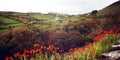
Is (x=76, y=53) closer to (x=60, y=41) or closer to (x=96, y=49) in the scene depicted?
(x=96, y=49)

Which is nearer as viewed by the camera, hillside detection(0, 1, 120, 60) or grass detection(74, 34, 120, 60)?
grass detection(74, 34, 120, 60)

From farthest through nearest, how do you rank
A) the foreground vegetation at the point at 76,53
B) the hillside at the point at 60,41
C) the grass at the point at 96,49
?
the hillside at the point at 60,41, the grass at the point at 96,49, the foreground vegetation at the point at 76,53

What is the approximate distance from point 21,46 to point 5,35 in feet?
3.90

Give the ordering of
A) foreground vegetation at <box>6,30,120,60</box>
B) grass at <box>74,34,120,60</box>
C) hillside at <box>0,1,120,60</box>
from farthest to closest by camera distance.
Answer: hillside at <box>0,1,120,60</box>
grass at <box>74,34,120,60</box>
foreground vegetation at <box>6,30,120,60</box>

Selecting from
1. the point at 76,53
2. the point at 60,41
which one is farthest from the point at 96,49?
the point at 60,41

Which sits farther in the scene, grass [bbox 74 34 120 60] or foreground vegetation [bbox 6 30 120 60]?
grass [bbox 74 34 120 60]

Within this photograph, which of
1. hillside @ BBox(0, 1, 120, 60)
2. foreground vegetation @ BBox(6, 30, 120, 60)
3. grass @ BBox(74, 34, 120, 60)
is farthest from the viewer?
hillside @ BBox(0, 1, 120, 60)

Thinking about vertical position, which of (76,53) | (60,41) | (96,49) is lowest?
(60,41)

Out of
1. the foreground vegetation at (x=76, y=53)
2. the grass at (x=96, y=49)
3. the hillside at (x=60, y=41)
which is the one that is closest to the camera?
the foreground vegetation at (x=76, y=53)

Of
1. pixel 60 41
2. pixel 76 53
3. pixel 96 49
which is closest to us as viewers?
pixel 76 53

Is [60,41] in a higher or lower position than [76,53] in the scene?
lower

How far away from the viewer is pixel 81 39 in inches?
610

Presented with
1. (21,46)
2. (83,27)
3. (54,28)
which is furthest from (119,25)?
(21,46)

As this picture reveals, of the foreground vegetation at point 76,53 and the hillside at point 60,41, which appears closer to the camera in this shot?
the foreground vegetation at point 76,53
